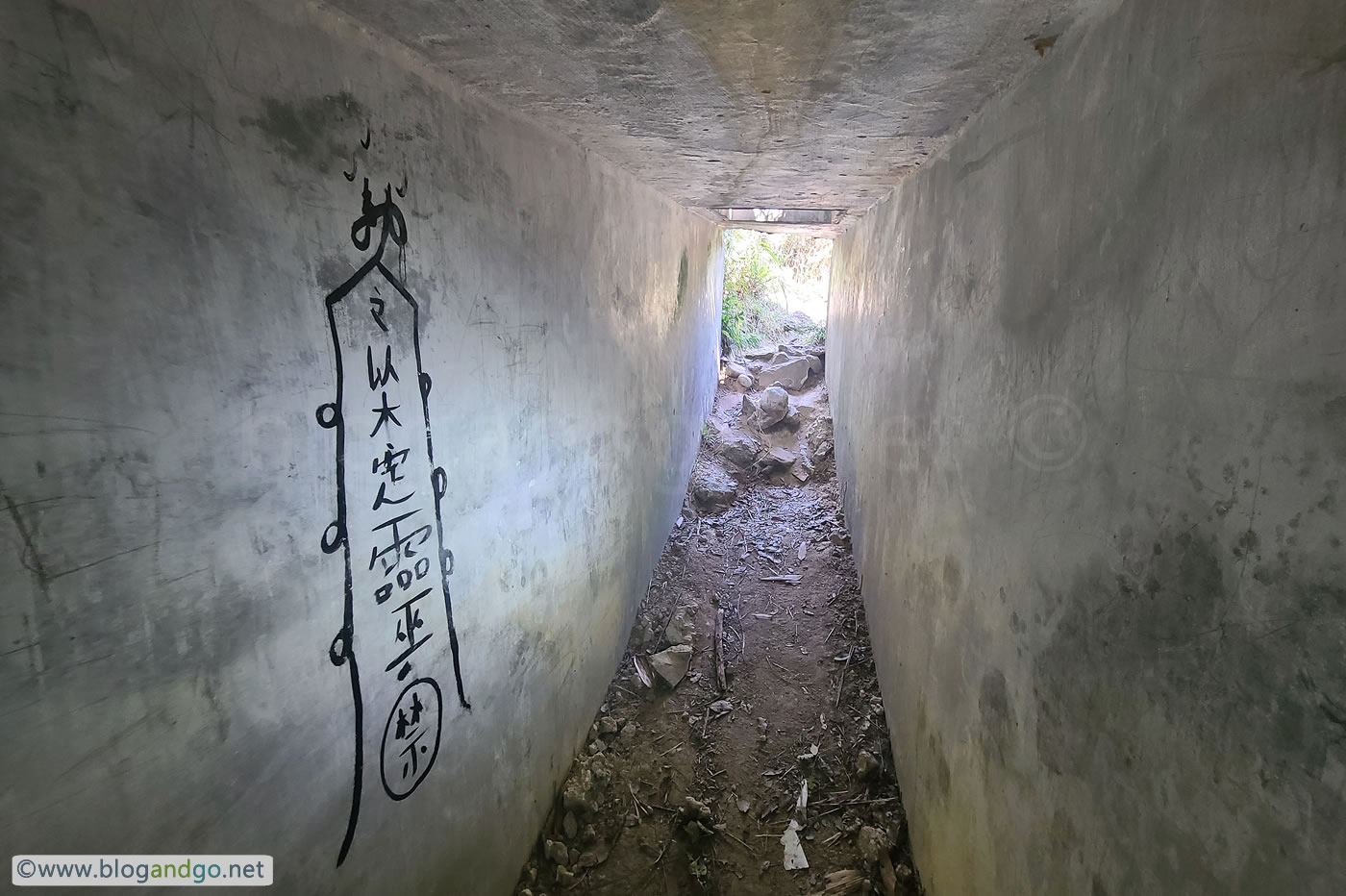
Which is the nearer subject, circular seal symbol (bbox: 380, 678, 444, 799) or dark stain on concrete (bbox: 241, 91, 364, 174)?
dark stain on concrete (bbox: 241, 91, 364, 174)

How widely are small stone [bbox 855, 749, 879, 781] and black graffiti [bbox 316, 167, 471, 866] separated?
2555 mm

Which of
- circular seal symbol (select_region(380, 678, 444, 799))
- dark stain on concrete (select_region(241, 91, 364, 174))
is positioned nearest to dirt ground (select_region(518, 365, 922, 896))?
circular seal symbol (select_region(380, 678, 444, 799))

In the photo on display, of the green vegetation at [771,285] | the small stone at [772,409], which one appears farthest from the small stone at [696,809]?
the green vegetation at [771,285]

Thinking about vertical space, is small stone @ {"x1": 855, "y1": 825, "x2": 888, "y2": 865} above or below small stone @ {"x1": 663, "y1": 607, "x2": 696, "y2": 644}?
below

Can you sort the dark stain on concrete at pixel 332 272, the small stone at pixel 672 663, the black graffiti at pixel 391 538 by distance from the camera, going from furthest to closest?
the small stone at pixel 672 663 → the black graffiti at pixel 391 538 → the dark stain on concrete at pixel 332 272

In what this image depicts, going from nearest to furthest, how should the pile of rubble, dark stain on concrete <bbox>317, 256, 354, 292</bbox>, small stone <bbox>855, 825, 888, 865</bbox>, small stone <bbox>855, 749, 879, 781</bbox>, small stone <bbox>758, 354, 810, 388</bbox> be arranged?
dark stain on concrete <bbox>317, 256, 354, 292</bbox> → small stone <bbox>855, 825, 888, 865</bbox> → small stone <bbox>855, 749, 879, 781</bbox> → the pile of rubble → small stone <bbox>758, 354, 810, 388</bbox>

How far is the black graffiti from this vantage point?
160cm

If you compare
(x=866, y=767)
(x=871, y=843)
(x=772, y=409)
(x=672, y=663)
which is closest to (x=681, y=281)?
(x=772, y=409)

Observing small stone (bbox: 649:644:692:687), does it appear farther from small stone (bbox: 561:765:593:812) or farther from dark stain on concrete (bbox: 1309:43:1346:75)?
dark stain on concrete (bbox: 1309:43:1346:75)

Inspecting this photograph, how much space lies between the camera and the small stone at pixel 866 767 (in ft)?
11.5

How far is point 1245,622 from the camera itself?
37.9 inches

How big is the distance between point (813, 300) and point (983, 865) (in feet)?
37.5
